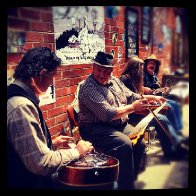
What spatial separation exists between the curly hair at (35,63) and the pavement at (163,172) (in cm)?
137

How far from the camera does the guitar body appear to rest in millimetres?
2793

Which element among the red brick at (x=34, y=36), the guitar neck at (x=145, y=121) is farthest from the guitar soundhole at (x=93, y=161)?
the red brick at (x=34, y=36)

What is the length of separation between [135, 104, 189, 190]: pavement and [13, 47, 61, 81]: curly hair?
1.37 meters

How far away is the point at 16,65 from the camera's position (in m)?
2.70

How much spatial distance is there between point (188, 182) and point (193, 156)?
281 mm

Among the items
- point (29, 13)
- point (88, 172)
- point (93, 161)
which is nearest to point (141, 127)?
point (93, 161)

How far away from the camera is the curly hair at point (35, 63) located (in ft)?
Result: 8.57

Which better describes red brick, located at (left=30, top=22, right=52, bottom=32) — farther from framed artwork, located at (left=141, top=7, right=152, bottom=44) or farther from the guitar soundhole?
the guitar soundhole

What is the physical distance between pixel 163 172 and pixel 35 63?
67.3 inches

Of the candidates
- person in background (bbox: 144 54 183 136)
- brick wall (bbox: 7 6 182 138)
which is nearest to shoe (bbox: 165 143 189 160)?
person in background (bbox: 144 54 183 136)

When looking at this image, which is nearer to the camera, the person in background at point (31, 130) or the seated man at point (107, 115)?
the person in background at point (31, 130)

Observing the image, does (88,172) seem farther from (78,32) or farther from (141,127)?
(78,32)

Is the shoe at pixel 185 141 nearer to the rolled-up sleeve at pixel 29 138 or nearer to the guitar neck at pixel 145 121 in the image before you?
the guitar neck at pixel 145 121

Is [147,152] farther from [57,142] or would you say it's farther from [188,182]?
[57,142]
